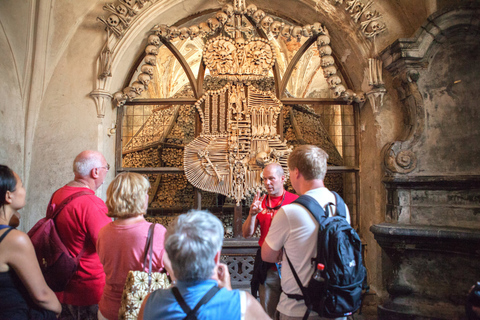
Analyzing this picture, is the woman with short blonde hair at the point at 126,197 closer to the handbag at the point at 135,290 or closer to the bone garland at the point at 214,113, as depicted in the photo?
the handbag at the point at 135,290

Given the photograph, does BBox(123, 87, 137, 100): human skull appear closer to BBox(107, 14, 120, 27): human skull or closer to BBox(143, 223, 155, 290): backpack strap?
BBox(107, 14, 120, 27): human skull

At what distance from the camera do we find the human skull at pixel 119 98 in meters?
4.14

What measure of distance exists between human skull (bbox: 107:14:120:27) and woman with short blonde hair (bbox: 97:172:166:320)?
111 inches

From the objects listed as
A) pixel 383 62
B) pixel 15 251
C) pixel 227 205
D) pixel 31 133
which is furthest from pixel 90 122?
pixel 383 62

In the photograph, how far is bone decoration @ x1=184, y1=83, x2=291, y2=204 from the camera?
4.16m

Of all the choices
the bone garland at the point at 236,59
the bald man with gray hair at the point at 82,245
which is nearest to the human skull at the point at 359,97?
the bone garland at the point at 236,59

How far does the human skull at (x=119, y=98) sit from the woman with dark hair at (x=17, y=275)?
8.48ft

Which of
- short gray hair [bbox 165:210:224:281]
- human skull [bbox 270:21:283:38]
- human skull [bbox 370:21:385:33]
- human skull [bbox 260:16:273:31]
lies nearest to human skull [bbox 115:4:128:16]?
human skull [bbox 260:16:273:31]

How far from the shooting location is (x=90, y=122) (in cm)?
399

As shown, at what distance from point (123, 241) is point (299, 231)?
2.69ft

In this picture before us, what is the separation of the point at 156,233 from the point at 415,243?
2.78 metres

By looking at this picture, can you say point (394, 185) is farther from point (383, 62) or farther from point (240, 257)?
point (240, 257)

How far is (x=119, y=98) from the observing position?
416cm

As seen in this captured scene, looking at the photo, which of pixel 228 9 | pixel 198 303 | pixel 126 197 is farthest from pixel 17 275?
pixel 228 9
